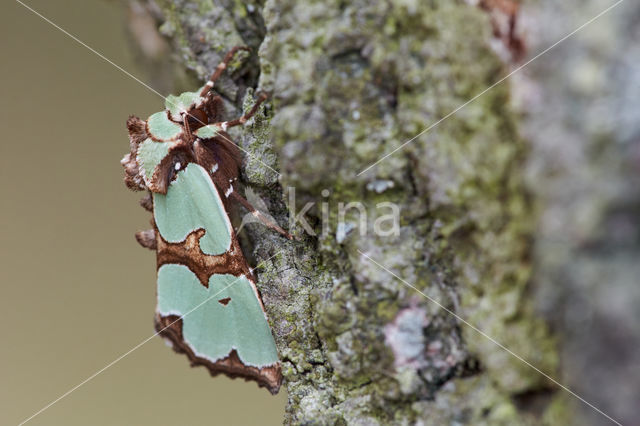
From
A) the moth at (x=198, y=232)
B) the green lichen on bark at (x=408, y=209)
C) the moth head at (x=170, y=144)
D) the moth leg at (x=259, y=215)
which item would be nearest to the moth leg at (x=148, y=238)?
the moth at (x=198, y=232)

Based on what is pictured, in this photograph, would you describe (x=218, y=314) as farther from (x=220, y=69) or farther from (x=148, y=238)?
(x=220, y=69)

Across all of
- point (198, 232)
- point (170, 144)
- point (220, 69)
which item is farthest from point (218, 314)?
point (220, 69)

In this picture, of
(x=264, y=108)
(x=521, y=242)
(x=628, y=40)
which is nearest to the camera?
(x=628, y=40)

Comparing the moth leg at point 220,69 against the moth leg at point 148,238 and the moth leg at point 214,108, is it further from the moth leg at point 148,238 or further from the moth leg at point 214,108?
the moth leg at point 148,238

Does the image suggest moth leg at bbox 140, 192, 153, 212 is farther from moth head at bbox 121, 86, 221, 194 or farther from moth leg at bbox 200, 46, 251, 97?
moth leg at bbox 200, 46, 251, 97

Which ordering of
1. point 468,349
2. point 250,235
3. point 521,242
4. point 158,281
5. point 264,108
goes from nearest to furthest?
1. point 521,242
2. point 468,349
3. point 264,108
4. point 250,235
5. point 158,281

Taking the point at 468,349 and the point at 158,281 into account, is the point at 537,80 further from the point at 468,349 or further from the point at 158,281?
the point at 158,281

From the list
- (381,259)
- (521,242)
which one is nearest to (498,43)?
(521,242)
